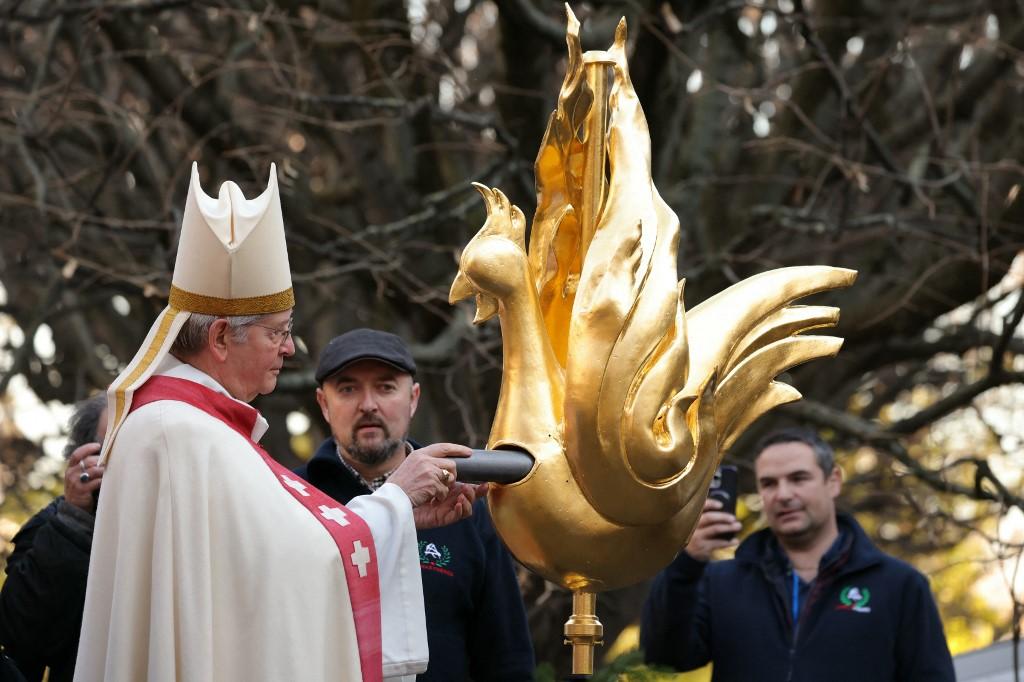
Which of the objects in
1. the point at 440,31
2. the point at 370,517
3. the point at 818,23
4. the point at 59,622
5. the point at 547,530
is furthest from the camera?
the point at 440,31

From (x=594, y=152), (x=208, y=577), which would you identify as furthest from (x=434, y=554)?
(x=594, y=152)

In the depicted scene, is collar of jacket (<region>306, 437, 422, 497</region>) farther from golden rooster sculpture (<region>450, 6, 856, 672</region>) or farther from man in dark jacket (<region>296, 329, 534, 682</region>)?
golden rooster sculpture (<region>450, 6, 856, 672</region>)

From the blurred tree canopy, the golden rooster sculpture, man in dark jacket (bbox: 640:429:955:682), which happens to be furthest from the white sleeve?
the blurred tree canopy

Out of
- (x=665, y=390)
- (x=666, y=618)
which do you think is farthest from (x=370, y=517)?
(x=666, y=618)

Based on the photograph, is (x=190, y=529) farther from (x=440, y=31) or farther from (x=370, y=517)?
(x=440, y=31)

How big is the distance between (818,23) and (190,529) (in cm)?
560

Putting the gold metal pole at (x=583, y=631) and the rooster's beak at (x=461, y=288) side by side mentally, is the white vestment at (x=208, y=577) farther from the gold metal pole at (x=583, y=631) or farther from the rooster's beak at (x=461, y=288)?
the rooster's beak at (x=461, y=288)

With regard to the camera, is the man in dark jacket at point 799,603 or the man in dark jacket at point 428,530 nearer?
the man in dark jacket at point 428,530

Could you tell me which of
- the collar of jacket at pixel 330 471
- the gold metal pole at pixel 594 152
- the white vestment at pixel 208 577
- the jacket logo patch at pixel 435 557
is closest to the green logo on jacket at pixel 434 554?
the jacket logo patch at pixel 435 557

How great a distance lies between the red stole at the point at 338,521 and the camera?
310cm

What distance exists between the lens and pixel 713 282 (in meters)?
7.60

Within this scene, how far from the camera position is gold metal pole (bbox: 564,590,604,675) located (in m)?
2.98

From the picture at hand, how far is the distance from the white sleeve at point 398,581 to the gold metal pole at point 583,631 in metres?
0.30

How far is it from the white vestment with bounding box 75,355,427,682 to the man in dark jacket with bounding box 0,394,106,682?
3.67ft
